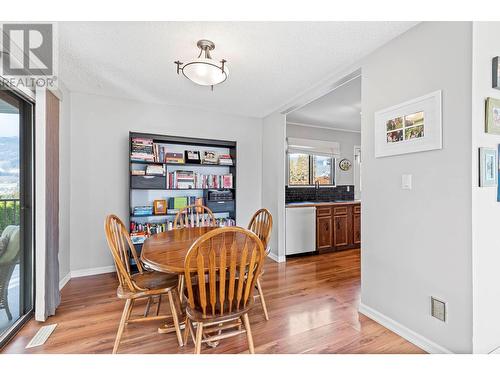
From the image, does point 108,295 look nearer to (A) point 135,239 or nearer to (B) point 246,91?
(A) point 135,239

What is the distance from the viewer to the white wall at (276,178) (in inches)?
148

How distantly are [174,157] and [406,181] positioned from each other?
2.78m

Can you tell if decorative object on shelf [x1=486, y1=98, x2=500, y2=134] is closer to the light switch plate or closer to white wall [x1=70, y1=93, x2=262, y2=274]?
the light switch plate

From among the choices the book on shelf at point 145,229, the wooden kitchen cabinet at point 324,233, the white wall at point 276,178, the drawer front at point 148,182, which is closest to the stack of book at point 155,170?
the drawer front at point 148,182

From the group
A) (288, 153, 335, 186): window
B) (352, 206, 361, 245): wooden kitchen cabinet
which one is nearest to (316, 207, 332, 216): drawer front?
(352, 206, 361, 245): wooden kitchen cabinet

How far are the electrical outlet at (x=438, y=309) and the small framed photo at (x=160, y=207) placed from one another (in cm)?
305

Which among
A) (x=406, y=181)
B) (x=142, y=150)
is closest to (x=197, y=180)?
(x=142, y=150)

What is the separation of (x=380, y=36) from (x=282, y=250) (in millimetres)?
2904

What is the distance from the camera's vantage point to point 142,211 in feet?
10.8

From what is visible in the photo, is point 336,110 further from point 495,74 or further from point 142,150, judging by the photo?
point 142,150

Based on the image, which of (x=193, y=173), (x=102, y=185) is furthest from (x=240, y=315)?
(x=102, y=185)

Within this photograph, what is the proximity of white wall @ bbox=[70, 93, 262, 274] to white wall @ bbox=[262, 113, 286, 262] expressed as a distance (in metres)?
1.22

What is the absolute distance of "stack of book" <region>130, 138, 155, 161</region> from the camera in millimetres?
3162

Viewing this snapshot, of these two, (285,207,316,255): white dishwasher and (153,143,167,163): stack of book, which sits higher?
(153,143,167,163): stack of book
